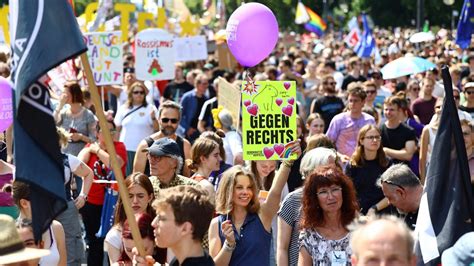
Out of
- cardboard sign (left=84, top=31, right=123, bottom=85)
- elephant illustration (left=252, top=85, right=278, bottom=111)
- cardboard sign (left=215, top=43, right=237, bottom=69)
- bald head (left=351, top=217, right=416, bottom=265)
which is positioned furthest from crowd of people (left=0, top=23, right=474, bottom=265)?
cardboard sign (left=215, top=43, right=237, bottom=69)

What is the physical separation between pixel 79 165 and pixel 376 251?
5.15 metres

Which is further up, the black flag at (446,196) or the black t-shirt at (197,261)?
the black flag at (446,196)

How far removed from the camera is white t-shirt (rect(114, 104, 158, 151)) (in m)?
12.7

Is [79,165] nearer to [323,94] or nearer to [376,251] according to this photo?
[376,251]

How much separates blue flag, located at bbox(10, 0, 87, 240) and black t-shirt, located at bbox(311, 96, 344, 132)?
29.6ft

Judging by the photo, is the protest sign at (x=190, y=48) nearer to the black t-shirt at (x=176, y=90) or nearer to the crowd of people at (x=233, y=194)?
the black t-shirt at (x=176, y=90)

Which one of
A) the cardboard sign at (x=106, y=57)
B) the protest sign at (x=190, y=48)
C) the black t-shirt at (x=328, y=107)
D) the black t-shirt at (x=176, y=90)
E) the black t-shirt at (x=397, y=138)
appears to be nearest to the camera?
the black t-shirt at (x=397, y=138)

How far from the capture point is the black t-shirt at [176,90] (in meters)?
17.8

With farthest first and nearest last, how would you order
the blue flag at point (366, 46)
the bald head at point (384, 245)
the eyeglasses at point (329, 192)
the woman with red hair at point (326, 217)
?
1. the blue flag at point (366, 46)
2. the eyeglasses at point (329, 192)
3. the woman with red hair at point (326, 217)
4. the bald head at point (384, 245)

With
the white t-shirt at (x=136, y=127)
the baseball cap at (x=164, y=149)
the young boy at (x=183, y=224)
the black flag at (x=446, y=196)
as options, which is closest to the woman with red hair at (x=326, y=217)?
the black flag at (x=446, y=196)

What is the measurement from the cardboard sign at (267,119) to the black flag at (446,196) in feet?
9.52

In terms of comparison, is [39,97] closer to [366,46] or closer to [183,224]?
[183,224]

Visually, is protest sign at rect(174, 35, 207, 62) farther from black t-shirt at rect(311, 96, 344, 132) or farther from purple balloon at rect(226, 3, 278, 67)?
purple balloon at rect(226, 3, 278, 67)

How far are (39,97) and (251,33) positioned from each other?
485 cm
